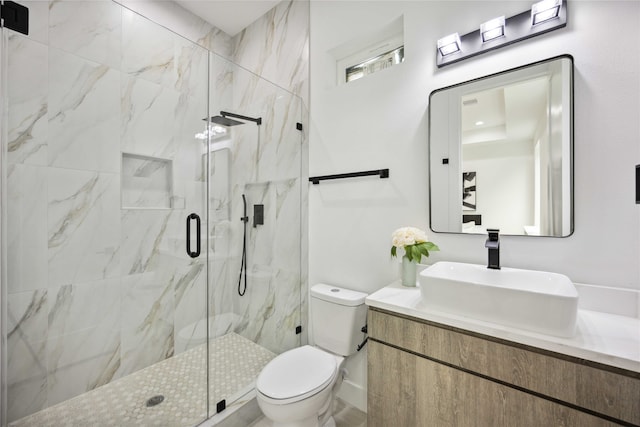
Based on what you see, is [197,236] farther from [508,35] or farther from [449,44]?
[508,35]

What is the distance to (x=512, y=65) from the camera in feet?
4.29

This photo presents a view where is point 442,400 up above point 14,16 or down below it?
below

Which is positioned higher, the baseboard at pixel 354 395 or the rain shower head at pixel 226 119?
the rain shower head at pixel 226 119

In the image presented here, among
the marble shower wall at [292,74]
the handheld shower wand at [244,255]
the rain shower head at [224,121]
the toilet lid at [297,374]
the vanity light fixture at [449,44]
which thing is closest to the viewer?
the toilet lid at [297,374]

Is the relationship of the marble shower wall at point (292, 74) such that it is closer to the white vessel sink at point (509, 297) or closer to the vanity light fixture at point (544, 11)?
the white vessel sink at point (509, 297)

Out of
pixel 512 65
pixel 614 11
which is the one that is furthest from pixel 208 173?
pixel 614 11

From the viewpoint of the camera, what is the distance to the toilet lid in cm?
129

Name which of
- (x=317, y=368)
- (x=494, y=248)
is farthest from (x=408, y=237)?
(x=317, y=368)

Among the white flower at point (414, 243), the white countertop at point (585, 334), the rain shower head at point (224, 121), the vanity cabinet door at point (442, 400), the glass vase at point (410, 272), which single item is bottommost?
the vanity cabinet door at point (442, 400)

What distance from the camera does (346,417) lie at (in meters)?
1.69

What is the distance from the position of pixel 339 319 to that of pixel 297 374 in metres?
0.39

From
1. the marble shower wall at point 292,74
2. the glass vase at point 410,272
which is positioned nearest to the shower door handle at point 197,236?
the marble shower wall at point 292,74

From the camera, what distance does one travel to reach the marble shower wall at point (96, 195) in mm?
1342

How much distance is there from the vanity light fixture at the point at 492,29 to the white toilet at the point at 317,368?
5.08ft
